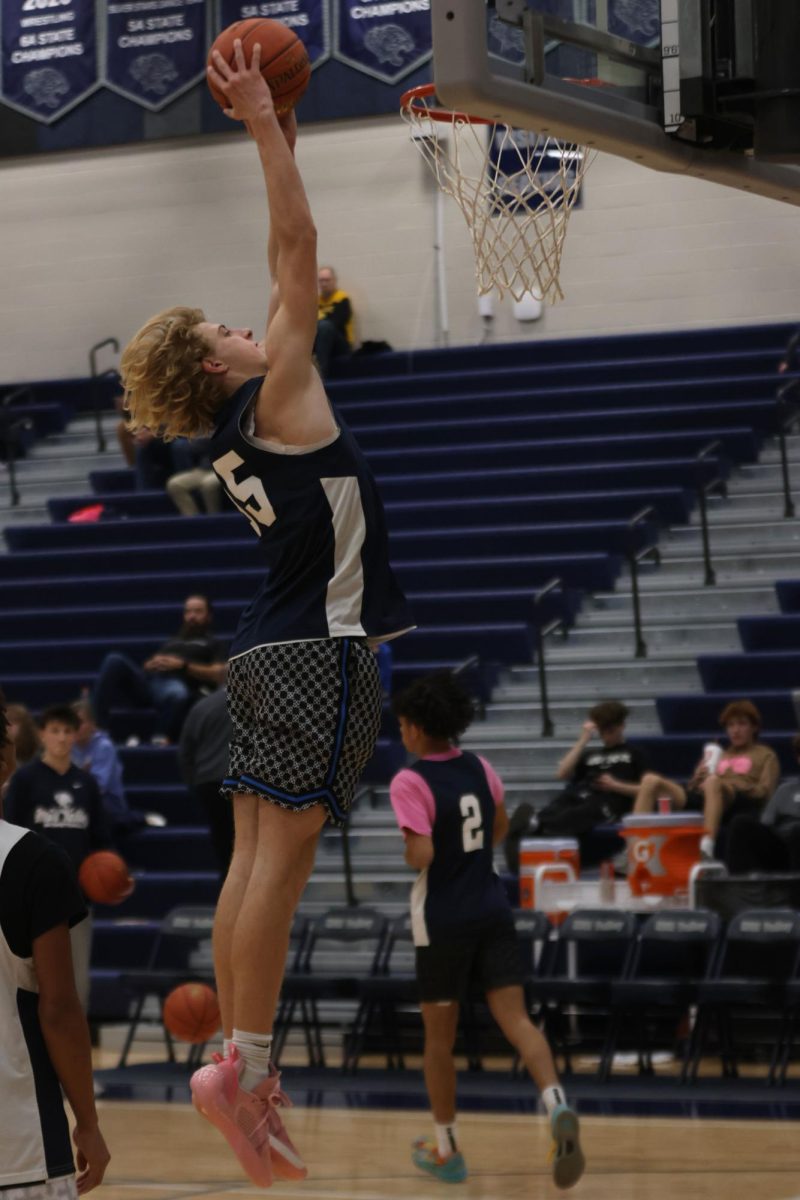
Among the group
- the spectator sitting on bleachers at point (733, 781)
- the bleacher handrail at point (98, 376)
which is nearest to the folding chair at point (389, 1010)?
the spectator sitting on bleachers at point (733, 781)

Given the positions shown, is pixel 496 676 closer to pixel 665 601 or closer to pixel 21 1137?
pixel 665 601

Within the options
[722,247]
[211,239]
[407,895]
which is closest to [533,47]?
[407,895]

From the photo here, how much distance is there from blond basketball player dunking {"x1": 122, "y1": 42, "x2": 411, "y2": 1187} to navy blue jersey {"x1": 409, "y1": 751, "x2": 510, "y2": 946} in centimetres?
320

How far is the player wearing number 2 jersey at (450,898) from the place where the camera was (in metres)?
7.36

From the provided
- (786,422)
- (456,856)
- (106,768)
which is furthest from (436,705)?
(786,422)

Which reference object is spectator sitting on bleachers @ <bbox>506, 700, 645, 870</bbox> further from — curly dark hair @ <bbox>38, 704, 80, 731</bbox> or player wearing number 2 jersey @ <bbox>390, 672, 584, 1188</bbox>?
player wearing number 2 jersey @ <bbox>390, 672, 584, 1188</bbox>

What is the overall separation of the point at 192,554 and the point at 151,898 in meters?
3.92

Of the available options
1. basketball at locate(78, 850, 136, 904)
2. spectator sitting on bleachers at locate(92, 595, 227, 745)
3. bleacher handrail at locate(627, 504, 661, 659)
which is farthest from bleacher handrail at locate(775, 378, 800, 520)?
basketball at locate(78, 850, 136, 904)

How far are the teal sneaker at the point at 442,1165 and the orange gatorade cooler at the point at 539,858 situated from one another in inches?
126

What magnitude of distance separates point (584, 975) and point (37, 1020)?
23.3 feet

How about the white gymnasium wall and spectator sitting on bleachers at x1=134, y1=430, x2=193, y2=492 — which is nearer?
spectator sitting on bleachers at x1=134, y1=430, x2=193, y2=492

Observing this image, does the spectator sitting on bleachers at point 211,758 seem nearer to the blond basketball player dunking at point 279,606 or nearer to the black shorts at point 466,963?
the black shorts at point 466,963

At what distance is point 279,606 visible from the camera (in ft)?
14.3

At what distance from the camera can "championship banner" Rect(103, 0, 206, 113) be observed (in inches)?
695
